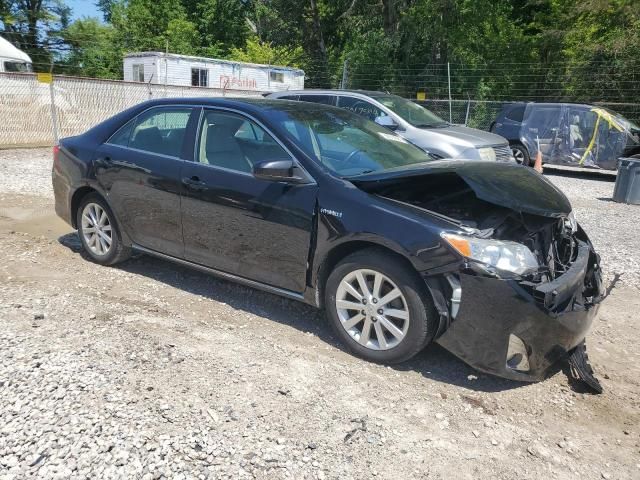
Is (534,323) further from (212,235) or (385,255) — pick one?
(212,235)

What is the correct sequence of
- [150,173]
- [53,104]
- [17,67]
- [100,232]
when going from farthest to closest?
[17,67], [53,104], [100,232], [150,173]

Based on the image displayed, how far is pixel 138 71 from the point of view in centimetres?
2272

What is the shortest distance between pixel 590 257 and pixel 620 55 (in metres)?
17.5

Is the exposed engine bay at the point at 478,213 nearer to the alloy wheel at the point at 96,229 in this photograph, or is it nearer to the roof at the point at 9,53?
the alloy wheel at the point at 96,229

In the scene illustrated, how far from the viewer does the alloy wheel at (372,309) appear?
3504mm

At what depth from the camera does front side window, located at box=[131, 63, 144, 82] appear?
73.8 feet

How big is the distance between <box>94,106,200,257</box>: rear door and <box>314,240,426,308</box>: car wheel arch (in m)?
1.40

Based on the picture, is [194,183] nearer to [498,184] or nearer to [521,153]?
[498,184]

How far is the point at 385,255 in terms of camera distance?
→ 3.54 m

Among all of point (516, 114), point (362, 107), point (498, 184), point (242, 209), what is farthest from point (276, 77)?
point (498, 184)

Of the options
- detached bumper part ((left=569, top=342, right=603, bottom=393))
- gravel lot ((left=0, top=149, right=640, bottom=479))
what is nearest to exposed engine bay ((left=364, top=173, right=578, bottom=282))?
detached bumper part ((left=569, top=342, right=603, bottom=393))

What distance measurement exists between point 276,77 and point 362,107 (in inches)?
627

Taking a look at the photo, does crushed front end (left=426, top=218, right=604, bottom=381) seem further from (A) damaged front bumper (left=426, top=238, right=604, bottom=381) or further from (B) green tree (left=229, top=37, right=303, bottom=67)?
(B) green tree (left=229, top=37, right=303, bottom=67)

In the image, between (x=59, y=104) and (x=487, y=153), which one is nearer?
(x=487, y=153)
